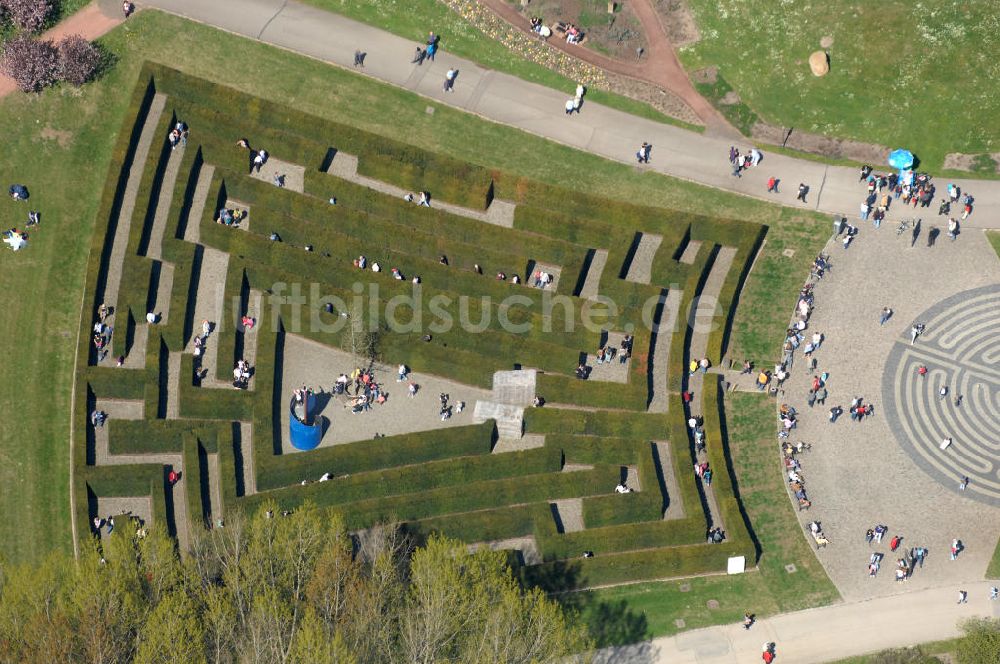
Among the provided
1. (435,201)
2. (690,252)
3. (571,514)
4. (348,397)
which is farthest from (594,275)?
(348,397)

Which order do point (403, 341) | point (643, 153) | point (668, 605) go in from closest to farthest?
point (668, 605) → point (403, 341) → point (643, 153)

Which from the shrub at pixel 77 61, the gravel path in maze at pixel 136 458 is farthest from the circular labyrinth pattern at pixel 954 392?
the shrub at pixel 77 61

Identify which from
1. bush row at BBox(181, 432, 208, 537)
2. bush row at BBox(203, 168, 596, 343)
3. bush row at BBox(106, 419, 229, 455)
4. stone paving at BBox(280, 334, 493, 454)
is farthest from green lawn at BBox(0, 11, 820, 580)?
stone paving at BBox(280, 334, 493, 454)

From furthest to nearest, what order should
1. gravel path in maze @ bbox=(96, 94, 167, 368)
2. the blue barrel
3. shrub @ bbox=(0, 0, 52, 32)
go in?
1. shrub @ bbox=(0, 0, 52, 32)
2. gravel path in maze @ bbox=(96, 94, 167, 368)
3. the blue barrel

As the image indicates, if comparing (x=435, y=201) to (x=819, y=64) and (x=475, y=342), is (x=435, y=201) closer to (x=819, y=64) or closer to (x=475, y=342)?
(x=475, y=342)

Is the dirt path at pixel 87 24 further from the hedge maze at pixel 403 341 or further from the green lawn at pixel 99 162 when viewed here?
the hedge maze at pixel 403 341

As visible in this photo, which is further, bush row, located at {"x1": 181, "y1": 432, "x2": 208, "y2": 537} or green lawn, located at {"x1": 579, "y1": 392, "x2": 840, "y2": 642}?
bush row, located at {"x1": 181, "y1": 432, "x2": 208, "y2": 537}

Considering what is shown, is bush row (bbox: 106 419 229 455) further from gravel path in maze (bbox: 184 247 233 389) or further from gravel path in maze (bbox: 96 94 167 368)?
gravel path in maze (bbox: 96 94 167 368)
